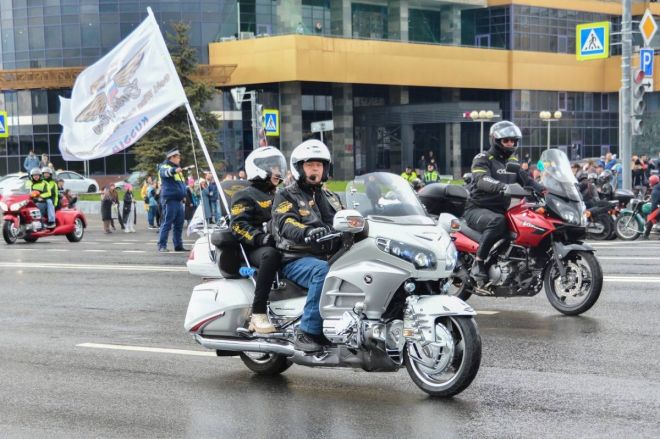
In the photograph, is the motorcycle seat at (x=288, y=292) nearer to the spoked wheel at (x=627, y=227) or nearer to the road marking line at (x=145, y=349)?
the road marking line at (x=145, y=349)

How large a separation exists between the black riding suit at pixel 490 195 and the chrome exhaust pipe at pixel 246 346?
12.7 ft

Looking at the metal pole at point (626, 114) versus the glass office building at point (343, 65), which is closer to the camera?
the metal pole at point (626, 114)

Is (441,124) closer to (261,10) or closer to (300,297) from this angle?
(261,10)

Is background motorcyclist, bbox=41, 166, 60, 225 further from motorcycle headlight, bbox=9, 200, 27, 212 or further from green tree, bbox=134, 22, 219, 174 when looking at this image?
green tree, bbox=134, 22, 219, 174

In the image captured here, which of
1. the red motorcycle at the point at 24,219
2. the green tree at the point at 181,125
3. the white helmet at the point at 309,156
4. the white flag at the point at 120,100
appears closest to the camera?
the white helmet at the point at 309,156

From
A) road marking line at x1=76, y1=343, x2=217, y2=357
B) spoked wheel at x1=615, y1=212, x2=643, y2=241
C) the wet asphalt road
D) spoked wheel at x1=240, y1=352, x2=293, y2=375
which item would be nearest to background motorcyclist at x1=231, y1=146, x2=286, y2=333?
spoked wheel at x1=240, y1=352, x2=293, y2=375

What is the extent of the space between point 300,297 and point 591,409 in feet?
7.10

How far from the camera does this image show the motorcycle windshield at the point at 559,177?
10219 mm

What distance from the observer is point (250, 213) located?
24.3 feet

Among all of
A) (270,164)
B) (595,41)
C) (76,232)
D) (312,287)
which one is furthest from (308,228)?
(595,41)

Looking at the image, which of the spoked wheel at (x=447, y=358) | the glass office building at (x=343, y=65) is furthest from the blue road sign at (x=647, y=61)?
the glass office building at (x=343, y=65)

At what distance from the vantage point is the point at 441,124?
215 feet

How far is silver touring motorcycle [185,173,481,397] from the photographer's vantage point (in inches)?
246

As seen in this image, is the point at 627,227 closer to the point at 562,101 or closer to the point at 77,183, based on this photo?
the point at 77,183
